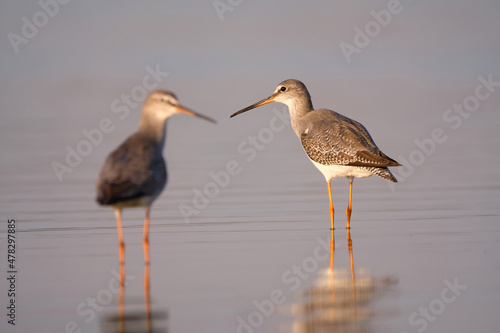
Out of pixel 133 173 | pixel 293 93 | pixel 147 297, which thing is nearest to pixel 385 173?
pixel 293 93

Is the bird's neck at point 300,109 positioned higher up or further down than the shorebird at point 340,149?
higher up

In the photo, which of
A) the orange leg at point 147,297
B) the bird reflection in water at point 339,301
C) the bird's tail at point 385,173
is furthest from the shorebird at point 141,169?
the bird's tail at point 385,173

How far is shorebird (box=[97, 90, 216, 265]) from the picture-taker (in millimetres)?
8308

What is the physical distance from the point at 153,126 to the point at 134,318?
294cm

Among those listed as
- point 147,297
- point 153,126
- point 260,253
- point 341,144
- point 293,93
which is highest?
point 293,93

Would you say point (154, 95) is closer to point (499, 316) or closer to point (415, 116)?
point (499, 316)

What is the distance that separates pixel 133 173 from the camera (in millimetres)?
8500

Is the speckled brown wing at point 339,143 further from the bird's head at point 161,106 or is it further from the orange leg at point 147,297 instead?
the orange leg at point 147,297

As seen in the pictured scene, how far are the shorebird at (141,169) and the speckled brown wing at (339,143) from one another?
282cm

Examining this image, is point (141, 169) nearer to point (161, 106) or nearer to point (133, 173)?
point (133, 173)

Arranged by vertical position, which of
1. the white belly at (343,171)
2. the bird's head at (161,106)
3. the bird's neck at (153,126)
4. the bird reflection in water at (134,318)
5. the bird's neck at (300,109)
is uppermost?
the bird's neck at (300,109)

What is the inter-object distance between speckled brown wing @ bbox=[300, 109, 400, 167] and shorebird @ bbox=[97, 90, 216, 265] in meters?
2.82

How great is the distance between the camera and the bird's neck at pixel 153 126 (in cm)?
935

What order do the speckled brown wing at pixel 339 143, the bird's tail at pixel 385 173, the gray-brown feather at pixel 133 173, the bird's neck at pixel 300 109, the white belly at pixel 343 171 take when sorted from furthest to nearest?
the bird's neck at pixel 300 109, the white belly at pixel 343 171, the speckled brown wing at pixel 339 143, the bird's tail at pixel 385 173, the gray-brown feather at pixel 133 173
